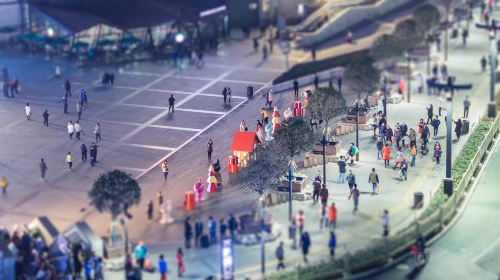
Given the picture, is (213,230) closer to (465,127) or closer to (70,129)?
(70,129)

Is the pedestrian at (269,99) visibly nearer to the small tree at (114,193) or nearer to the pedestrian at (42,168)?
the pedestrian at (42,168)

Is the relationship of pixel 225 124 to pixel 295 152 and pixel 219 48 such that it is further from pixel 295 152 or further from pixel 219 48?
pixel 219 48

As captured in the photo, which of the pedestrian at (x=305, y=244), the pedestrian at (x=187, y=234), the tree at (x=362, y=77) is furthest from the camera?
the tree at (x=362, y=77)

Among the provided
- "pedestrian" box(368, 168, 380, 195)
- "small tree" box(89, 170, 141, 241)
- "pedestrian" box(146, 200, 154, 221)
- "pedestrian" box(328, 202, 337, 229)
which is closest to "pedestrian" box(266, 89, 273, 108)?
"pedestrian" box(368, 168, 380, 195)

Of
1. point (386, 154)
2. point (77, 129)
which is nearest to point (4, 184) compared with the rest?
point (77, 129)

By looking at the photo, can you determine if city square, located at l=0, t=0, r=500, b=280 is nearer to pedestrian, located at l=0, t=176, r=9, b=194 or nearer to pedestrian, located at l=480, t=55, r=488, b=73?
pedestrian, located at l=0, t=176, r=9, b=194

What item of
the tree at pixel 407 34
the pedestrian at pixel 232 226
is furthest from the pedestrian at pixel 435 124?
the pedestrian at pixel 232 226
